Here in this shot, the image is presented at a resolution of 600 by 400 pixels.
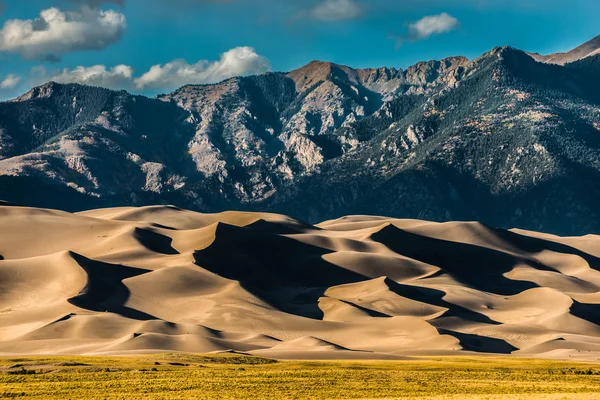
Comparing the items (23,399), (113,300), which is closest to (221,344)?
(113,300)

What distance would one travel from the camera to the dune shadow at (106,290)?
168 meters

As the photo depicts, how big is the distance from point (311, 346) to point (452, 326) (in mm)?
42420

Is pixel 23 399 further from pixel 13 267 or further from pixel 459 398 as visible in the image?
pixel 13 267

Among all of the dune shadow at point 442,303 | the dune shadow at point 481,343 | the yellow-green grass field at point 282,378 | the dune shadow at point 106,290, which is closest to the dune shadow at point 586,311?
the dune shadow at point 442,303

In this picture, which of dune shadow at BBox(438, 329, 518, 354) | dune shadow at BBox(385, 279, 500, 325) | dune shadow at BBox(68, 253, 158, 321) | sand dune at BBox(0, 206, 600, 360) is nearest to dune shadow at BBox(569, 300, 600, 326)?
sand dune at BBox(0, 206, 600, 360)

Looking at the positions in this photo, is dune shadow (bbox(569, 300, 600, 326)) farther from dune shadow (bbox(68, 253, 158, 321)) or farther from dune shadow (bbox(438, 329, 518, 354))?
dune shadow (bbox(68, 253, 158, 321))

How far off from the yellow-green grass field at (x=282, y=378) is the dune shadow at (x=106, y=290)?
5927 centimetres

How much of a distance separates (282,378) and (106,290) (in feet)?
337

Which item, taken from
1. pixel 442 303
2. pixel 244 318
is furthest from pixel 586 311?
pixel 244 318

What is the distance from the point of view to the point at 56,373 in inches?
3278

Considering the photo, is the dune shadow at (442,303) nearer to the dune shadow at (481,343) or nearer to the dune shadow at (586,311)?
the dune shadow at (586,311)

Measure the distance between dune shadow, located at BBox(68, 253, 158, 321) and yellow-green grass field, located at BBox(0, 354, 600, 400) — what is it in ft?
194

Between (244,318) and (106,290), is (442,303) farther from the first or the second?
(106,290)

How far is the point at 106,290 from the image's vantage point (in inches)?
7072
